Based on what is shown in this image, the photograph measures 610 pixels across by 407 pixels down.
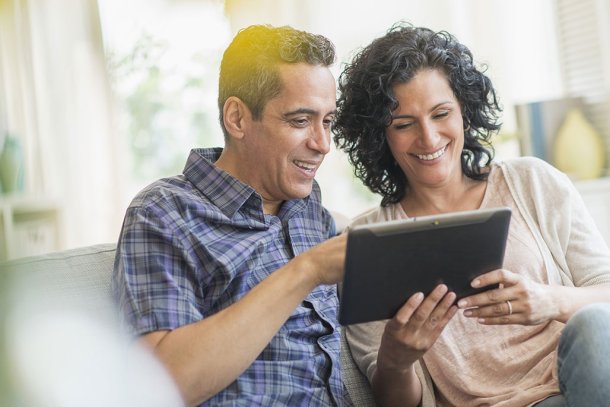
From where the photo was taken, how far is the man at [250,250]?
44.3 inches

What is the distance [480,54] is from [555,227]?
254 centimetres

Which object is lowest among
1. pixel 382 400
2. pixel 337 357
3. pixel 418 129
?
pixel 382 400

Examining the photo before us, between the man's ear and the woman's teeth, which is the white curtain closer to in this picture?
the man's ear

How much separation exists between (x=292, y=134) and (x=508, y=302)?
20.2 inches

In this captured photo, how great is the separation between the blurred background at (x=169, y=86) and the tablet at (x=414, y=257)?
1882 millimetres

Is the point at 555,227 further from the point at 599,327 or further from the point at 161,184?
the point at 161,184

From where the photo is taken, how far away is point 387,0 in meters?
3.83

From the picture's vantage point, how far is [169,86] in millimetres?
3518

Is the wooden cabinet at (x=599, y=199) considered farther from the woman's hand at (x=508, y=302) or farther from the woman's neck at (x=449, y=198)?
the woman's hand at (x=508, y=302)

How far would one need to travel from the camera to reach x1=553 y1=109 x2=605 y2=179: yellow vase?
3252 millimetres

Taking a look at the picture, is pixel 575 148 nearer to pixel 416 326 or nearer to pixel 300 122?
pixel 300 122

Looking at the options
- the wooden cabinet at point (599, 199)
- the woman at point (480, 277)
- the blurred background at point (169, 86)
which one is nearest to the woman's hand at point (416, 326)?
the woman at point (480, 277)

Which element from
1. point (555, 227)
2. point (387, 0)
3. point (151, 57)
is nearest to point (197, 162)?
point (555, 227)

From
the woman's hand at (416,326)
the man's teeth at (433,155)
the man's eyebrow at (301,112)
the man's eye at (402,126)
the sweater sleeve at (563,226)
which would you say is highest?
the man's eyebrow at (301,112)
